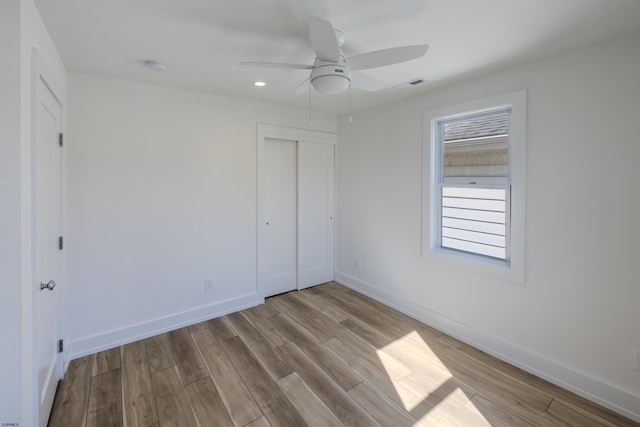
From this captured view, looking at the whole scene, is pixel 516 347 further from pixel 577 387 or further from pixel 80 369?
pixel 80 369

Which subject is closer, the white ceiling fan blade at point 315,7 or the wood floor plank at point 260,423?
the white ceiling fan blade at point 315,7

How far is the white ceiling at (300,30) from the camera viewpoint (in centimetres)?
156

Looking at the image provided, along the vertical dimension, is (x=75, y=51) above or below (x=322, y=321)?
above

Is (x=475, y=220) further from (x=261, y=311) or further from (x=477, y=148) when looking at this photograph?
(x=261, y=311)

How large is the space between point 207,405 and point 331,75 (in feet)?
7.54

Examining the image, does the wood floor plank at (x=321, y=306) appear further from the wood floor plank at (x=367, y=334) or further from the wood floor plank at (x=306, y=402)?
the wood floor plank at (x=306, y=402)

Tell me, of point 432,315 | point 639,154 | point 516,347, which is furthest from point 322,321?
point 639,154

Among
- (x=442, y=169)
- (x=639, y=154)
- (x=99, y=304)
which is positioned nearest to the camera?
(x=639, y=154)

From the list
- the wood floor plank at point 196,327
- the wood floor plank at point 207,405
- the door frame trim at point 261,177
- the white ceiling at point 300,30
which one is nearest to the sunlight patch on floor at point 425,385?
the wood floor plank at point 207,405

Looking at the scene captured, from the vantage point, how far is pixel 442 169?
9.93 feet

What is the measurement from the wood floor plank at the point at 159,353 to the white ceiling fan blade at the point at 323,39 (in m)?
2.61

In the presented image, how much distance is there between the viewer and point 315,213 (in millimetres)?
4109

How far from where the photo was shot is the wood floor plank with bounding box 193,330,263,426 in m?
1.89

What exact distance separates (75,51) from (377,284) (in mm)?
3618
